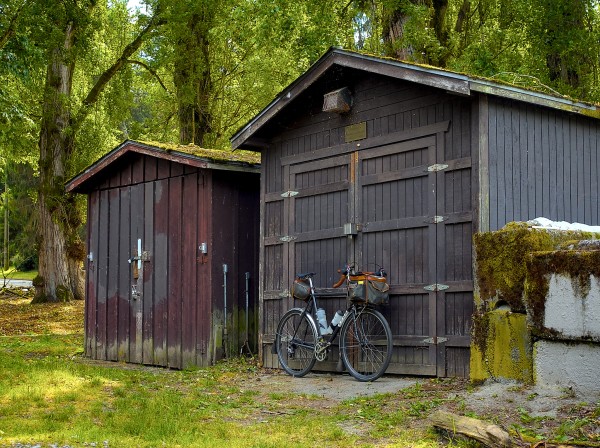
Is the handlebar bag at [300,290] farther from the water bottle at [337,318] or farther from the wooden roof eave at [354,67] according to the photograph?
the wooden roof eave at [354,67]

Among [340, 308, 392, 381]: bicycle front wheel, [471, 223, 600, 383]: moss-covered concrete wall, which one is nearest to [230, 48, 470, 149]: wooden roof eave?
[471, 223, 600, 383]: moss-covered concrete wall

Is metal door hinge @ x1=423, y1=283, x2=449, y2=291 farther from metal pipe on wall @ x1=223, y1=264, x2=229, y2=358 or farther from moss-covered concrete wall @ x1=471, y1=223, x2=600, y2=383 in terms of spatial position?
metal pipe on wall @ x1=223, y1=264, x2=229, y2=358

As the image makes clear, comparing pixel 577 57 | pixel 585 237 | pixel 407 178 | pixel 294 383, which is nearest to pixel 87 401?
pixel 294 383

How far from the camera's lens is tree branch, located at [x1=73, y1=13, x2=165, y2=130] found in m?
22.2

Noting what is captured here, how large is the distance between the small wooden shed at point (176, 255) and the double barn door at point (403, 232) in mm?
Answer: 1407

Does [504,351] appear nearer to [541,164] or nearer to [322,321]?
[541,164]

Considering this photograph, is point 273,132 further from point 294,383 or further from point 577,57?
point 577,57

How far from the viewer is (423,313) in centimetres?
907

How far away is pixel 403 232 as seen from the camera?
9398 mm

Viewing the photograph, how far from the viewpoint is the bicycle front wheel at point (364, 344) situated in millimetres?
9359

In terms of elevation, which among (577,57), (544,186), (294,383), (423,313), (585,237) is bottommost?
(294,383)

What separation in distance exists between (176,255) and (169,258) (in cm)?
17

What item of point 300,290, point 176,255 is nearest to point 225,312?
point 176,255

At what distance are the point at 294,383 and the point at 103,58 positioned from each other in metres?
16.4
